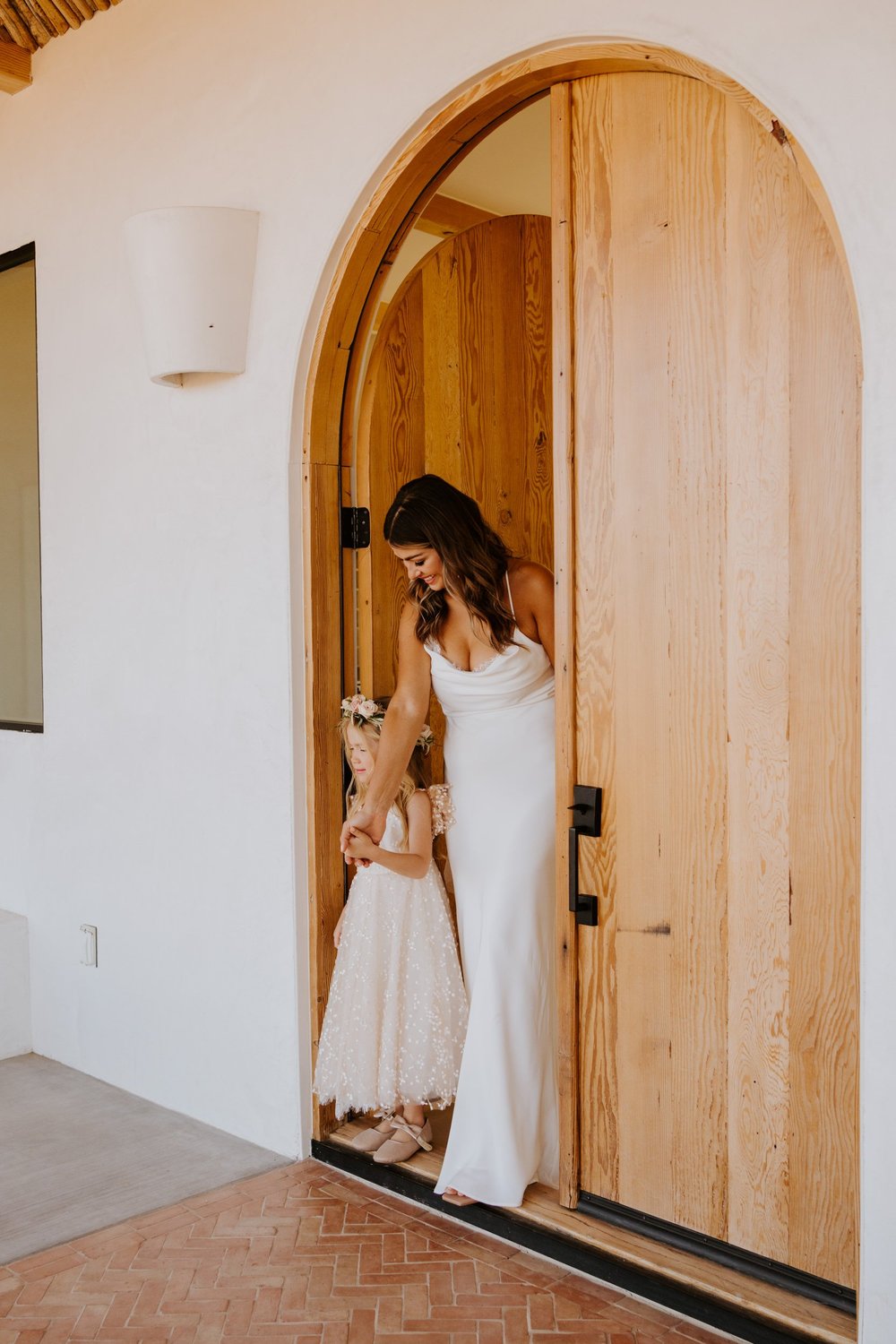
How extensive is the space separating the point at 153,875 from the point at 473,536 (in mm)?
1581

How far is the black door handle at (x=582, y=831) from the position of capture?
9.04 ft

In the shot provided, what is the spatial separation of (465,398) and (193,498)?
92 cm

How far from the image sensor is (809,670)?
2.38 metres

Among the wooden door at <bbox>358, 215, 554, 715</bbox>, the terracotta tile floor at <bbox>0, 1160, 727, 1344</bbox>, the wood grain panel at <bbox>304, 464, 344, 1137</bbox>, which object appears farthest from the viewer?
the wooden door at <bbox>358, 215, 554, 715</bbox>

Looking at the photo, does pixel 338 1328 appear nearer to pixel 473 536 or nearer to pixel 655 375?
pixel 473 536

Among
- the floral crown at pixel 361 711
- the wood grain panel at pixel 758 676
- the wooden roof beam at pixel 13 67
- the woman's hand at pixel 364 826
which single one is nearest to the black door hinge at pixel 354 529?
the floral crown at pixel 361 711

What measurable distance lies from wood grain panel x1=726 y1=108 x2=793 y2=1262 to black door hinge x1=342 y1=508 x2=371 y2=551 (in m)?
1.24

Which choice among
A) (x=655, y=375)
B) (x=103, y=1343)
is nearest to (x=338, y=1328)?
(x=103, y=1343)

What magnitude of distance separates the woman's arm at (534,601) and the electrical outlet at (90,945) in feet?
6.43

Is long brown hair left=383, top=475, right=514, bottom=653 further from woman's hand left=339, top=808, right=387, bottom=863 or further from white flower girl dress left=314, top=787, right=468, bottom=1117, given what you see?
white flower girl dress left=314, top=787, right=468, bottom=1117

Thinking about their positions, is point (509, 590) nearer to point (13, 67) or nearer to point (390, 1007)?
point (390, 1007)

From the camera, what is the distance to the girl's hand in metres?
3.20

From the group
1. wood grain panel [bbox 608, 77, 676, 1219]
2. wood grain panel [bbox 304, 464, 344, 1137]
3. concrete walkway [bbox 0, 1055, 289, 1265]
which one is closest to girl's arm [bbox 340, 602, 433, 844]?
wood grain panel [bbox 304, 464, 344, 1137]

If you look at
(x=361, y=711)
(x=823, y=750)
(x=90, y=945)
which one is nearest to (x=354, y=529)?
(x=361, y=711)
